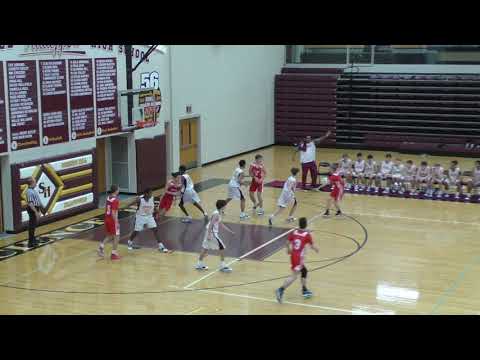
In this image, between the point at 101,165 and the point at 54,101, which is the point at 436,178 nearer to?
the point at 101,165

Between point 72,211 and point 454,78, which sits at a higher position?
point 454,78

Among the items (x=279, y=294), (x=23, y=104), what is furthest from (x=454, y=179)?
(x=23, y=104)

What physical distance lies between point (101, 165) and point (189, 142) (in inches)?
211

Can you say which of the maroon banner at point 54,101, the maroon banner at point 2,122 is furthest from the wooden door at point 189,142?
the maroon banner at point 2,122

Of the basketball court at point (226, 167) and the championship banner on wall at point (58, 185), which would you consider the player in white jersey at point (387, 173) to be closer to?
the basketball court at point (226, 167)

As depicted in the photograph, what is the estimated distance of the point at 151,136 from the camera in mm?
22406

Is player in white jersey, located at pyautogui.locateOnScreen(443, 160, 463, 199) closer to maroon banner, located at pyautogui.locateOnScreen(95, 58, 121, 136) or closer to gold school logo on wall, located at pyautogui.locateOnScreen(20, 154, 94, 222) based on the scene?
maroon banner, located at pyautogui.locateOnScreen(95, 58, 121, 136)

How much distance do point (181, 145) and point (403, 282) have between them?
14024 mm

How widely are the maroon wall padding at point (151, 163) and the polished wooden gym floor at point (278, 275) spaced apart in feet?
11.7

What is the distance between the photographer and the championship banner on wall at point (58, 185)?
16812 millimetres

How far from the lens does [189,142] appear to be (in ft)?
85.7
